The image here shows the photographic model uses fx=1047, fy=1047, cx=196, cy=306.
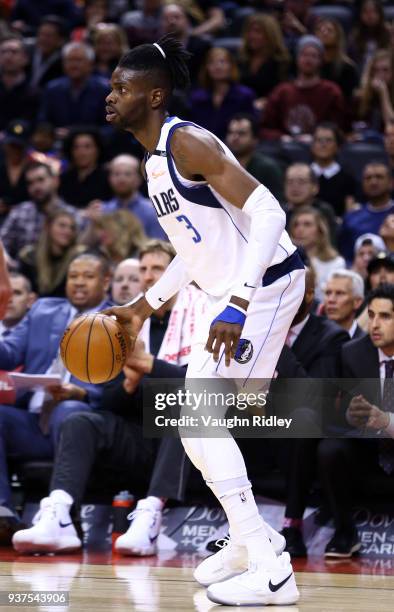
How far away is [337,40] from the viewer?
11.0 m

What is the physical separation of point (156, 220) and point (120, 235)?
77cm

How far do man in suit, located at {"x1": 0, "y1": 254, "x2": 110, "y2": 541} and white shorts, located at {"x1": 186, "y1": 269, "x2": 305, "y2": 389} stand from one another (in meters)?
2.20

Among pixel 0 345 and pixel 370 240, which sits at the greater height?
pixel 370 240

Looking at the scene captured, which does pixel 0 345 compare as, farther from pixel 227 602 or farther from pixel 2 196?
pixel 2 196

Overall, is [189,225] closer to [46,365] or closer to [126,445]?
[126,445]

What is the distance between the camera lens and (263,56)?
11.4m

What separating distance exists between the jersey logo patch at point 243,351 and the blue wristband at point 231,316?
0.26 m

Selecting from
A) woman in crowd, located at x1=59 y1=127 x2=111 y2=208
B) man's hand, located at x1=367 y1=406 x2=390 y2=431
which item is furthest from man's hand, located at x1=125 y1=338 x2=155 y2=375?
woman in crowd, located at x1=59 y1=127 x2=111 y2=208

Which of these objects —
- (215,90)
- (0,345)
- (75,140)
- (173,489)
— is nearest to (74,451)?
(173,489)

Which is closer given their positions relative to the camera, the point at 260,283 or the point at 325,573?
the point at 260,283

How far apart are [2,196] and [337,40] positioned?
12.6 ft

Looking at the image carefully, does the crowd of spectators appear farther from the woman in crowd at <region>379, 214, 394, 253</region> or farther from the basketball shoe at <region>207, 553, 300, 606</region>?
the basketball shoe at <region>207, 553, 300, 606</region>

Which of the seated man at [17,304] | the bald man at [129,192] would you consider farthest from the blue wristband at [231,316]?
the bald man at [129,192]

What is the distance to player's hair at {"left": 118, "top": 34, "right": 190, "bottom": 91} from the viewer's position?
4203 mm
